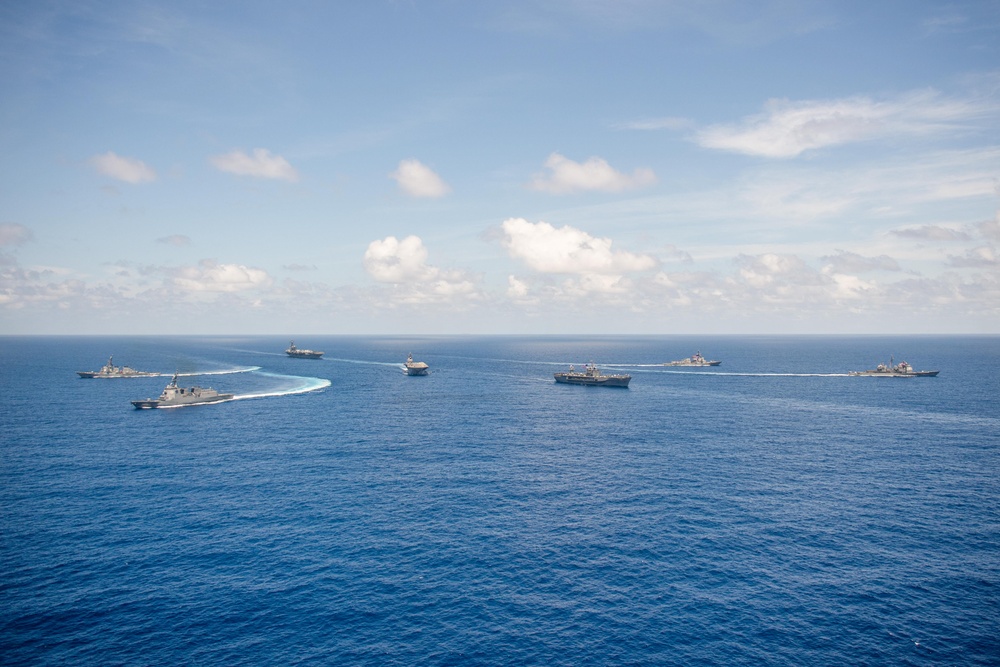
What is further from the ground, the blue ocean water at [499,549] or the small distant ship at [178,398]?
the small distant ship at [178,398]

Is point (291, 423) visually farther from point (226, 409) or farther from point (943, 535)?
point (943, 535)

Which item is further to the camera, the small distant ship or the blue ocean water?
the small distant ship

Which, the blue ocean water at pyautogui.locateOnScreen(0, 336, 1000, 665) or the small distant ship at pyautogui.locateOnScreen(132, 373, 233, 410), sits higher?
the small distant ship at pyautogui.locateOnScreen(132, 373, 233, 410)

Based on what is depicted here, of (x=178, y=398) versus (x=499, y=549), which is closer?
(x=499, y=549)

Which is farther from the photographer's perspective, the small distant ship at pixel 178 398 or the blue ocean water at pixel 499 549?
the small distant ship at pixel 178 398
